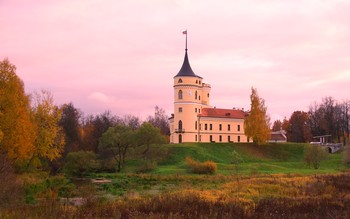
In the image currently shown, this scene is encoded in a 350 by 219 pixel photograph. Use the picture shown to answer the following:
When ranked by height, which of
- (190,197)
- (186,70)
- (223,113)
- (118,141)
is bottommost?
(190,197)

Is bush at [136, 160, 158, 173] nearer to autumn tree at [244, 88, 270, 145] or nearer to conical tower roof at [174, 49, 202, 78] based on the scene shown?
autumn tree at [244, 88, 270, 145]

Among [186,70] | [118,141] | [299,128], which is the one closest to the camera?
[118,141]

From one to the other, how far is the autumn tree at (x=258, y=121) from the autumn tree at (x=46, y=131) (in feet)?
102

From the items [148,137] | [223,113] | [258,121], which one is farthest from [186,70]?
[148,137]

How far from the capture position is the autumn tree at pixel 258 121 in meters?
65.6

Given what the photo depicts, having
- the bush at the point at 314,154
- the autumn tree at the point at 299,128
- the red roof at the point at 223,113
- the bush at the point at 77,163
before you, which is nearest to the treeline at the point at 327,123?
the autumn tree at the point at 299,128

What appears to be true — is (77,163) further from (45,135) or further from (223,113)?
(223,113)

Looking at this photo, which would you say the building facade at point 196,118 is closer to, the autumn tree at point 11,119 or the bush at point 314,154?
the bush at point 314,154

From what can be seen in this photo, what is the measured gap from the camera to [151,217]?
11906 mm

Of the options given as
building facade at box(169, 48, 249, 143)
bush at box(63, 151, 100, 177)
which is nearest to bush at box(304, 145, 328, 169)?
bush at box(63, 151, 100, 177)

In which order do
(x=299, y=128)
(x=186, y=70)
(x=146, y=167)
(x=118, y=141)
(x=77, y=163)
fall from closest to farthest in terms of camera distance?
(x=77, y=163)
(x=146, y=167)
(x=118, y=141)
(x=186, y=70)
(x=299, y=128)

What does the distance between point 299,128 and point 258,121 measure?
31792mm

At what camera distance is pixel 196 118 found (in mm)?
72688

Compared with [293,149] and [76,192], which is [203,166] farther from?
[293,149]
